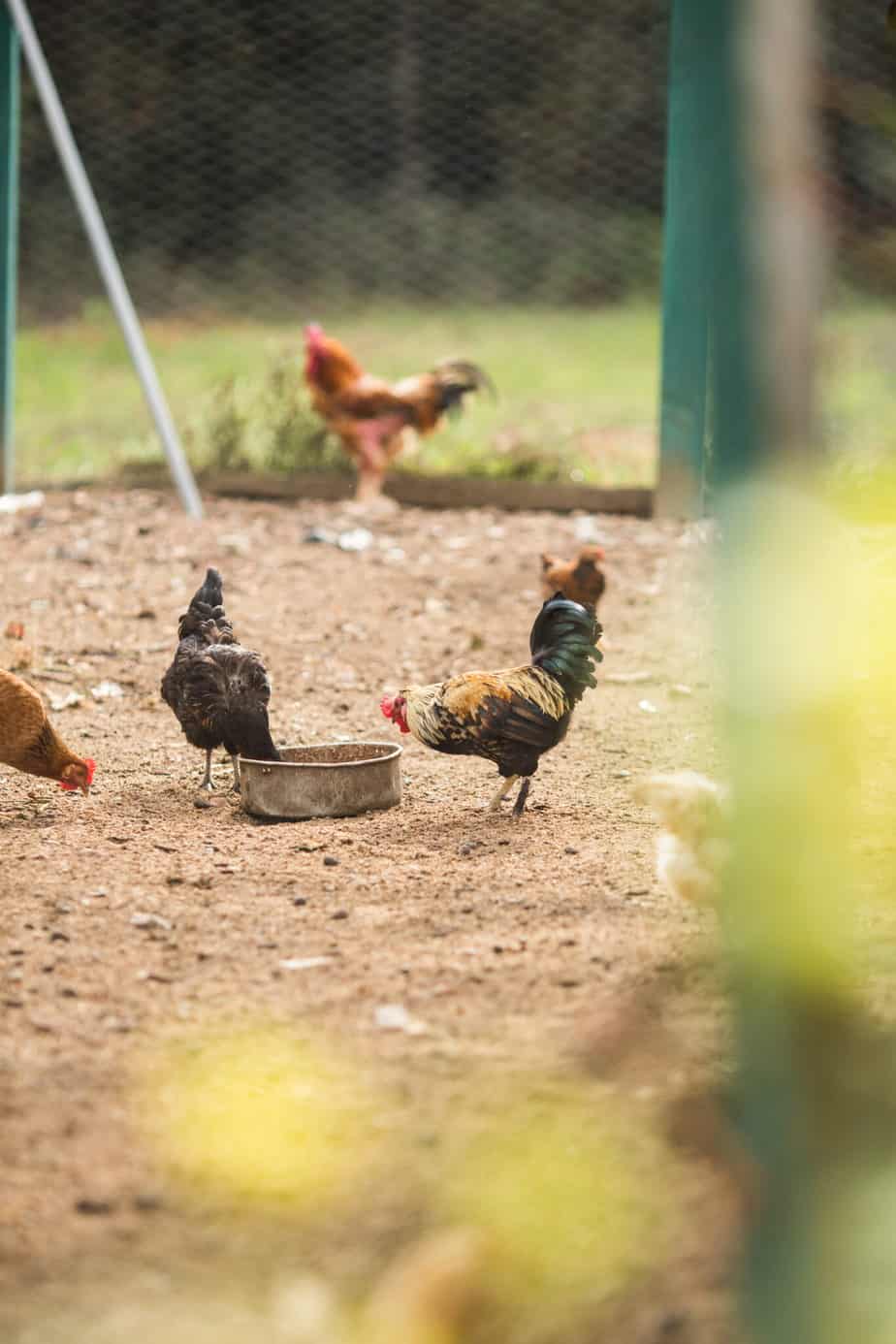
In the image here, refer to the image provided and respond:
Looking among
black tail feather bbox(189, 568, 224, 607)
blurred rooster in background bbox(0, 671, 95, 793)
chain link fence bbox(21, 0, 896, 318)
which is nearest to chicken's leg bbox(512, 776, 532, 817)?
black tail feather bbox(189, 568, 224, 607)

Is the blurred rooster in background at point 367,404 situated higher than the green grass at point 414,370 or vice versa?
the blurred rooster in background at point 367,404

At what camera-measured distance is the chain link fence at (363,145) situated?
10.5 meters

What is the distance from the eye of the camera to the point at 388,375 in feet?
37.9

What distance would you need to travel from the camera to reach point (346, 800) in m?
4.02

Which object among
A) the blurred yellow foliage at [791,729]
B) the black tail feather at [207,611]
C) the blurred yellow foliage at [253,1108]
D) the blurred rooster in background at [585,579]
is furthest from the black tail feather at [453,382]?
the blurred yellow foliage at [791,729]

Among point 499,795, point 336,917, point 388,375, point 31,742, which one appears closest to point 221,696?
point 31,742

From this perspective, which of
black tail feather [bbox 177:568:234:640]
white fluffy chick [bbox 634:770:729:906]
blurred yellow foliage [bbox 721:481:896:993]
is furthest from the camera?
black tail feather [bbox 177:568:234:640]

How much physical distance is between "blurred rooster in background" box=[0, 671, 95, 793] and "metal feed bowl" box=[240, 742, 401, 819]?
1.44 ft

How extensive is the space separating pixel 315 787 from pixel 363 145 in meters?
9.50

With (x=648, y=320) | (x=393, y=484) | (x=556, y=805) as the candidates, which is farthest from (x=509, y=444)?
(x=556, y=805)

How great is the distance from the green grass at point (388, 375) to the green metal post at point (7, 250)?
46 centimetres

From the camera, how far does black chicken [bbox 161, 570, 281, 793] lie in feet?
13.4

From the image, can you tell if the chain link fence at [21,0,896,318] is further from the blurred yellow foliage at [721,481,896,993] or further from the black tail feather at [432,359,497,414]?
the blurred yellow foliage at [721,481,896,993]

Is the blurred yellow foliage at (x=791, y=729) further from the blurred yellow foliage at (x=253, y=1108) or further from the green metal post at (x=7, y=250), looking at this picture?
the green metal post at (x=7, y=250)
